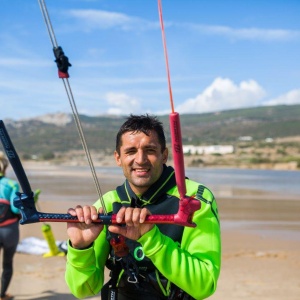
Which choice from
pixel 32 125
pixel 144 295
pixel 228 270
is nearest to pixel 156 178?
pixel 144 295

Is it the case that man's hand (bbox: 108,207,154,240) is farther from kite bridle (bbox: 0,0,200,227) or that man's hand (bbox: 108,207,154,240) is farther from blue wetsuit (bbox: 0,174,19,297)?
blue wetsuit (bbox: 0,174,19,297)

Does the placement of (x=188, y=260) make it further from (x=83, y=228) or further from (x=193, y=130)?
(x=193, y=130)

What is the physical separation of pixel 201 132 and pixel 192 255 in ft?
441

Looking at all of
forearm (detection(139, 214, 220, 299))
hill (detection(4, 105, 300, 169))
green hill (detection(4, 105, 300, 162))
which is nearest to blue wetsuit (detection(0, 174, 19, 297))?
forearm (detection(139, 214, 220, 299))

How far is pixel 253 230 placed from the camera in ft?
45.6

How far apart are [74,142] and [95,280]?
12412cm

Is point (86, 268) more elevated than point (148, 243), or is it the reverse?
point (148, 243)

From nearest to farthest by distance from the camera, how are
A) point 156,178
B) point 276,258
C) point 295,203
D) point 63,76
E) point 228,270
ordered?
point 63,76
point 156,178
point 228,270
point 276,258
point 295,203

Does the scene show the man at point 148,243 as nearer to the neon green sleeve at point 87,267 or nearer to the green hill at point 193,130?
the neon green sleeve at point 87,267

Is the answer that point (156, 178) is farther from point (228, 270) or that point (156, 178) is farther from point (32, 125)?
point (32, 125)

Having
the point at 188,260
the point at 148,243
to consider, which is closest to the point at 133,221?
the point at 148,243

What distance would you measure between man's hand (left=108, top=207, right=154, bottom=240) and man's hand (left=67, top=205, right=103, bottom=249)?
4.4 inches

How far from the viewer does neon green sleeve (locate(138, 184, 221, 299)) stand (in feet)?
Result: 7.93

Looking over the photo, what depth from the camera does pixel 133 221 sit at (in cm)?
223
